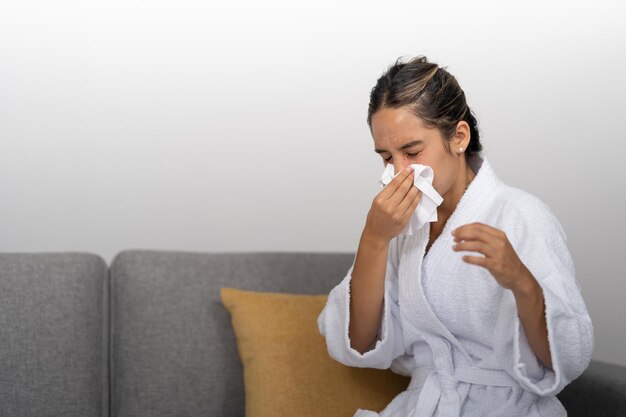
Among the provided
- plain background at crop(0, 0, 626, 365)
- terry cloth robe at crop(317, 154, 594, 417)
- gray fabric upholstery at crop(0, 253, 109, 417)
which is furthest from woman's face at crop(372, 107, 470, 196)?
plain background at crop(0, 0, 626, 365)

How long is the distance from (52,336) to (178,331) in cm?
30

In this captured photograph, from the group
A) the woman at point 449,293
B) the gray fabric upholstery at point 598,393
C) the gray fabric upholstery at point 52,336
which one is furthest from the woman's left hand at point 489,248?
the gray fabric upholstery at point 52,336

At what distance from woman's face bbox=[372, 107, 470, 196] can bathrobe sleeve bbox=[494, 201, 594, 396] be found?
183 mm

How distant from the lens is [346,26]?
9.69 ft

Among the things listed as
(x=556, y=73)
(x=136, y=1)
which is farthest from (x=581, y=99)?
(x=136, y=1)

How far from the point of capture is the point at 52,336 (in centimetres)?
215

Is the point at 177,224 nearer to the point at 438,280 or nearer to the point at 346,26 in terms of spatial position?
the point at 346,26

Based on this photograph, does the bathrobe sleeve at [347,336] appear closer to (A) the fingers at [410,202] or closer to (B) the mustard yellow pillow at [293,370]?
(B) the mustard yellow pillow at [293,370]

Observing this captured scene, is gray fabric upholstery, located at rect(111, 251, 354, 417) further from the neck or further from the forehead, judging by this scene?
the forehead

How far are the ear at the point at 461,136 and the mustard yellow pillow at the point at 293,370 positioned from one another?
57 centimetres

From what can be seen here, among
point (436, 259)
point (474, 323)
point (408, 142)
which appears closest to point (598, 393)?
point (474, 323)

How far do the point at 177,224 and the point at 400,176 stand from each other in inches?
47.1

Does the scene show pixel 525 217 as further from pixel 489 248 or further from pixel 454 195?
pixel 489 248

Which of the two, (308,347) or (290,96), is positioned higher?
(290,96)
